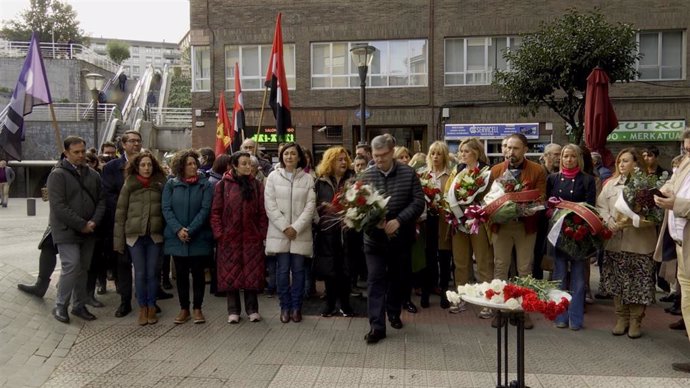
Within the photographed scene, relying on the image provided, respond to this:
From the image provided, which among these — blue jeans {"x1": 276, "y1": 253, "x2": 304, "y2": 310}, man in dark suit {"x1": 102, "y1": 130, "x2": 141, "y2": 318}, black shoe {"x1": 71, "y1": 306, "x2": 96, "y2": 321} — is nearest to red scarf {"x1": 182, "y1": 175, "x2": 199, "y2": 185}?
man in dark suit {"x1": 102, "y1": 130, "x2": 141, "y2": 318}

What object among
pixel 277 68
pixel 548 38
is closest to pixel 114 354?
pixel 277 68

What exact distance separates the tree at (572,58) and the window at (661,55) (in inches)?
313

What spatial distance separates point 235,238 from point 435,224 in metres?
2.52

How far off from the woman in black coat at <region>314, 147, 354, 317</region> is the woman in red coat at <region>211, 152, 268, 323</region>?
696 millimetres

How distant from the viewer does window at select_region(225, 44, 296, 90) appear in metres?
24.6

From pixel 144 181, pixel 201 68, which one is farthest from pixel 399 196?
pixel 201 68

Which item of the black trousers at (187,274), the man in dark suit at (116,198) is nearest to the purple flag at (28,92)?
the man in dark suit at (116,198)

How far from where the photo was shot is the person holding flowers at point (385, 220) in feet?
19.4

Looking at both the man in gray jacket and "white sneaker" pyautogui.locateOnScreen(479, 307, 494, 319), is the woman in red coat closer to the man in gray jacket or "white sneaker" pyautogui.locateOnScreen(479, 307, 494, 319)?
the man in gray jacket

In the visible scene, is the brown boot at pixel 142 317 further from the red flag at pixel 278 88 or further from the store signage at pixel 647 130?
the store signage at pixel 647 130

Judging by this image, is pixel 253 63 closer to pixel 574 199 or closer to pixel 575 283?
pixel 574 199

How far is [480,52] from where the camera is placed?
77.4 ft

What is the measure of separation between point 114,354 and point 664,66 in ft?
76.7

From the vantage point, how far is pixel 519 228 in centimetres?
644
